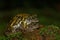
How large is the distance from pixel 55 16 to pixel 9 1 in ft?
12.2

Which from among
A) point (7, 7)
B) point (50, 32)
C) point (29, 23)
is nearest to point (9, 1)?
point (7, 7)

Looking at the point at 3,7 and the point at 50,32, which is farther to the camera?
the point at 3,7

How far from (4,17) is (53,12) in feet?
10.2

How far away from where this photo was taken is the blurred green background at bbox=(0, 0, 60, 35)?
12.5m

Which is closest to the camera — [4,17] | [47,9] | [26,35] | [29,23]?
[26,35]

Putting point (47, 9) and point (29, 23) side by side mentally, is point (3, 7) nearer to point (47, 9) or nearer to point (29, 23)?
point (47, 9)

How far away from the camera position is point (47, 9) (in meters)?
13.8

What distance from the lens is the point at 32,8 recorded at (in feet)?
45.8

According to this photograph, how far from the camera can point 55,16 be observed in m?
12.5

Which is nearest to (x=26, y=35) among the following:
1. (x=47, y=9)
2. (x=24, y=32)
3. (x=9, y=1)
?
(x=24, y=32)

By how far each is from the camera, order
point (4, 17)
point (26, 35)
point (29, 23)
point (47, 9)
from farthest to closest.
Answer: point (47, 9) < point (4, 17) < point (29, 23) < point (26, 35)

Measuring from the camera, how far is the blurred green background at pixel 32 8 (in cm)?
1251

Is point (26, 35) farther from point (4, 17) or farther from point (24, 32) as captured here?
point (4, 17)

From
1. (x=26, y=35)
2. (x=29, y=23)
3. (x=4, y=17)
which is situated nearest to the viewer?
(x=26, y=35)
